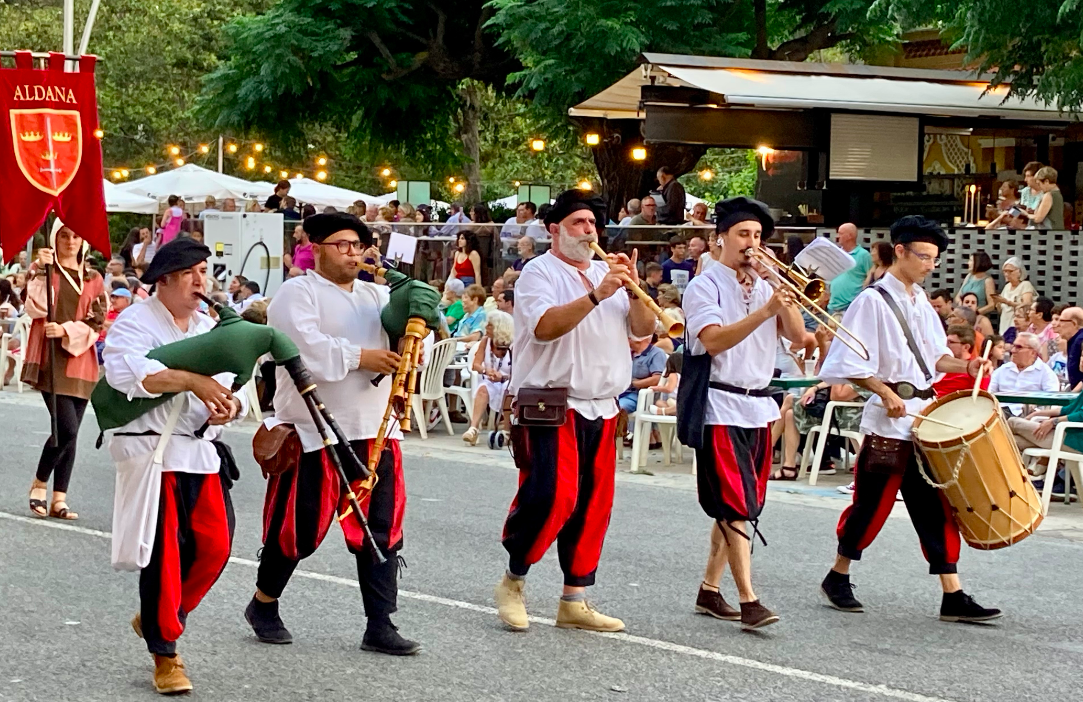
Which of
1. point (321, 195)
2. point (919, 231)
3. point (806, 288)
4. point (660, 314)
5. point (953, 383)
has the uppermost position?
point (321, 195)

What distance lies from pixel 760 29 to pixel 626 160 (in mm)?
2925

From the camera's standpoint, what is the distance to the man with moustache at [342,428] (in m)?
6.51

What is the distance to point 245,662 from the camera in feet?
21.2

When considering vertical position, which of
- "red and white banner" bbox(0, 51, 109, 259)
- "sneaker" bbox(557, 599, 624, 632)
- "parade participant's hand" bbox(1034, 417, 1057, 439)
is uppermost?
"red and white banner" bbox(0, 51, 109, 259)

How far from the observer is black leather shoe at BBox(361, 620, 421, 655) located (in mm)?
6559

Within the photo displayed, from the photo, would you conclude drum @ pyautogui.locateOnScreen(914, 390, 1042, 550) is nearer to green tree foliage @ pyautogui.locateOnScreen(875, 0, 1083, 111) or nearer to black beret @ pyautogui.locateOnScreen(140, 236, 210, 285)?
black beret @ pyautogui.locateOnScreen(140, 236, 210, 285)

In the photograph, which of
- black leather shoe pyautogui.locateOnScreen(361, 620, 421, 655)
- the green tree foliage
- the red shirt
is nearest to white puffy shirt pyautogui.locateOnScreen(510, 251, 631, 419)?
black leather shoe pyautogui.locateOnScreen(361, 620, 421, 655)

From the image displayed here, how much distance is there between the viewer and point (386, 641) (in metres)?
6.57

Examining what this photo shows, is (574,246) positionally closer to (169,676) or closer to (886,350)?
(886,350)

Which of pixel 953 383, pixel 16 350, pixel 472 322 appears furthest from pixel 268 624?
pixel 16 350

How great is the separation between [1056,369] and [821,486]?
6.77 feet

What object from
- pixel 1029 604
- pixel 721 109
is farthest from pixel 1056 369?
pixel 721 109

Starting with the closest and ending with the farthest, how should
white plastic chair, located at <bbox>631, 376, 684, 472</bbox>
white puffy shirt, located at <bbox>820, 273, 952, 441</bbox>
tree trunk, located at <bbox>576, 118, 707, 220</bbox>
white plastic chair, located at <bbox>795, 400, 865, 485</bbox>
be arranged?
white puffy shirt, located at <bbox>820, 273, 952, 441</bbox> < white plastic chair, located at <bbox>795, 400, 865, 485</bbox> < white plastic chair, located at <bbox>631, 376, 684, 472</bbox> < tree trunk, located at <bbox>576, 118, 707, 220</bbox>

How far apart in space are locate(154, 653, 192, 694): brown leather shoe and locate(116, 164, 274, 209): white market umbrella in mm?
25353
